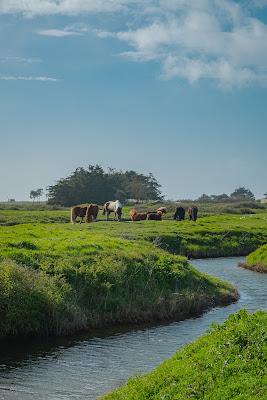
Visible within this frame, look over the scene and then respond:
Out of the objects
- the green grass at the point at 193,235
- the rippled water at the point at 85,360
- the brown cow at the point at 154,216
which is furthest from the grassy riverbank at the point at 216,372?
the brown cow at the point at 154,216

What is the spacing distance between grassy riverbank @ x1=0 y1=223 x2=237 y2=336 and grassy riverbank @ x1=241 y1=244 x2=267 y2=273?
12324 mm

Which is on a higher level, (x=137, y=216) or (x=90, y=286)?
(x=137, y=216)

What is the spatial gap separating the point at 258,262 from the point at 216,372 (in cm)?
3416

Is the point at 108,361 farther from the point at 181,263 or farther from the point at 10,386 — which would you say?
the point at 181,263

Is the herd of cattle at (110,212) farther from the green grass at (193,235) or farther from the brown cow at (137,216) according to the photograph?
the green grass at (193,235)

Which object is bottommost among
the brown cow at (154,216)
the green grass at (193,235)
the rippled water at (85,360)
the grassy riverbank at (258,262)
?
the rippled water at (85,360)

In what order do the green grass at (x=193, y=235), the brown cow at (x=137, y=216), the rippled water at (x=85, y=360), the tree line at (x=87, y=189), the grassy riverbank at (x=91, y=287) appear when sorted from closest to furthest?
the rippled water at (x=85, y=360) → the grassy riverbank at (x=91, y=287) → the green grass at (x=193, y=235) → the brown cow at (x=137, y=216) → the tree line at (x=87, y=189)

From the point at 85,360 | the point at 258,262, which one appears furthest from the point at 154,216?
the point at 85,360

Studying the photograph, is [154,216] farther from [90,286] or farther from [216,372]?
[216,372]

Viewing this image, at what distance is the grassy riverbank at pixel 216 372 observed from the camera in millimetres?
13398

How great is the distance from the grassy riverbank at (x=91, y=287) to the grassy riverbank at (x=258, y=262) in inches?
485

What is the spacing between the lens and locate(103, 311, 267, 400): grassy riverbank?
44.0 ft

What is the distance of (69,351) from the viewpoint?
21.5 metres

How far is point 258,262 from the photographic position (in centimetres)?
4741
